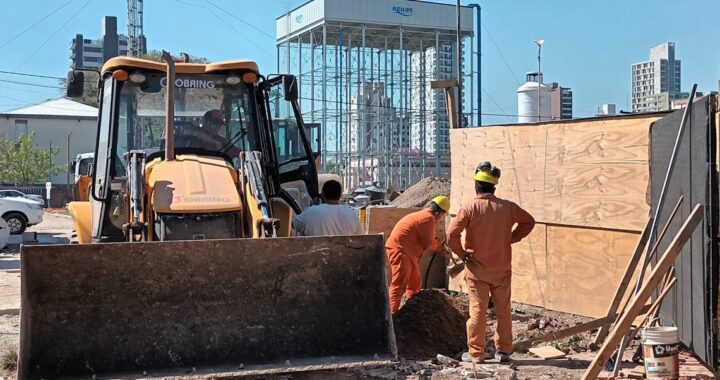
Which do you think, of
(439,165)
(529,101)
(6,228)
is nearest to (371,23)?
(439,165)

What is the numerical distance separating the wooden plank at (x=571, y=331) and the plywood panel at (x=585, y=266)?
1.25 metres

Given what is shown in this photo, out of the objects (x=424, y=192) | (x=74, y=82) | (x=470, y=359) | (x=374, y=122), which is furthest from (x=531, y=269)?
(x=374, y=122)

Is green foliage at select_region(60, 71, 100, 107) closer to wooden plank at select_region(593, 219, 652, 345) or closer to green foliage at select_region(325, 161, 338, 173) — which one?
wooden plank at select_region(593, 219, 652, 345)

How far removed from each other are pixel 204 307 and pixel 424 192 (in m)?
10.6

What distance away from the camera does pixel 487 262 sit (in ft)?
24.5

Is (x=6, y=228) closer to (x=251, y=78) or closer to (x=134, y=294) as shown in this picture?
(x=251, y=78)

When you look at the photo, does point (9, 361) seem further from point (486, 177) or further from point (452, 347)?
point (486, 177)

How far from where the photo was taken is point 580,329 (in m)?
7.29

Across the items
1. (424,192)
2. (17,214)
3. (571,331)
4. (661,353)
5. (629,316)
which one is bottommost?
(571,331)

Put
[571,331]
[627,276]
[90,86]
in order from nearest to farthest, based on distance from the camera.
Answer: [627,276]
[571,331]
[90,86]

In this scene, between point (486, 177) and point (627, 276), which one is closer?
point (627, 276)

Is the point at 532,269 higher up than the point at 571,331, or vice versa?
the point at 532,269

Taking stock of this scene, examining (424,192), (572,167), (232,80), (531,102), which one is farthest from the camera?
(531,102)

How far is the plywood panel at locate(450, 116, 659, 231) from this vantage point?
8.38 m
